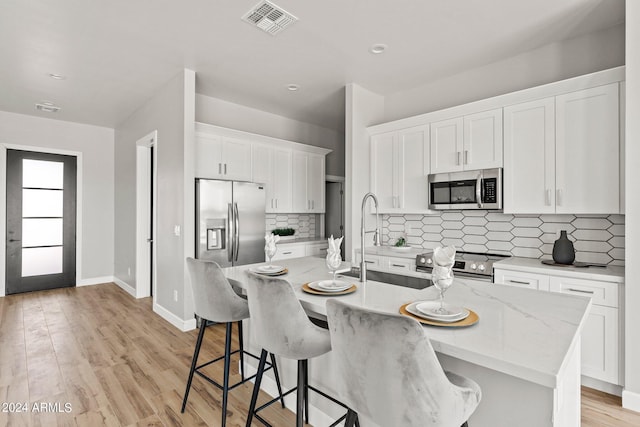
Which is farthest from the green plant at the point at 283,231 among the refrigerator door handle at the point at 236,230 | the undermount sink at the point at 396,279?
the undermount sink at the point at 396,279

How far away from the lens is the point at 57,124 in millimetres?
5445

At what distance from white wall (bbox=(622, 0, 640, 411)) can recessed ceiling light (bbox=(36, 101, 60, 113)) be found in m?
6.27

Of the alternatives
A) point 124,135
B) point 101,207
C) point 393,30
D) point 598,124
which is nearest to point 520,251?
point 598,124

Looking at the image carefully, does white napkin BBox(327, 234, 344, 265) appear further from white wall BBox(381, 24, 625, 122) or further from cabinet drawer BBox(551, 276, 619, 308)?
white wall BBox(381, 24, 625, 122)

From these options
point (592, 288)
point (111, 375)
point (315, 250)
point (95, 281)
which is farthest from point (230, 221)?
point (95, 281)

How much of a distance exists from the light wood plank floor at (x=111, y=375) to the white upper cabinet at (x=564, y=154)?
145cm

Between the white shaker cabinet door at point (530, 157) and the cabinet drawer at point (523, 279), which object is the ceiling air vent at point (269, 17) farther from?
the cabinet drawer at point (523, 279)

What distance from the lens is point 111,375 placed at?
8.71ft

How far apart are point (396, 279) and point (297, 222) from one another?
3.51 m

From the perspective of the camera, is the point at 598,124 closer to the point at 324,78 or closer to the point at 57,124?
the point at 324,78

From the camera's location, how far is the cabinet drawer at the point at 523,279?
2631 mm

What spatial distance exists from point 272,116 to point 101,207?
350 cm

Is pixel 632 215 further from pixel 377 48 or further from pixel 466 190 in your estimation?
pixel 377 48

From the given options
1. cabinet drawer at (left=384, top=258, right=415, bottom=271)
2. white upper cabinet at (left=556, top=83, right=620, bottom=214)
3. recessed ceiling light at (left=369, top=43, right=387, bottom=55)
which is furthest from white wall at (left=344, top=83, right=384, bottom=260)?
white upper cabinet at (left=556, top=83, right=620, bottom=214)
